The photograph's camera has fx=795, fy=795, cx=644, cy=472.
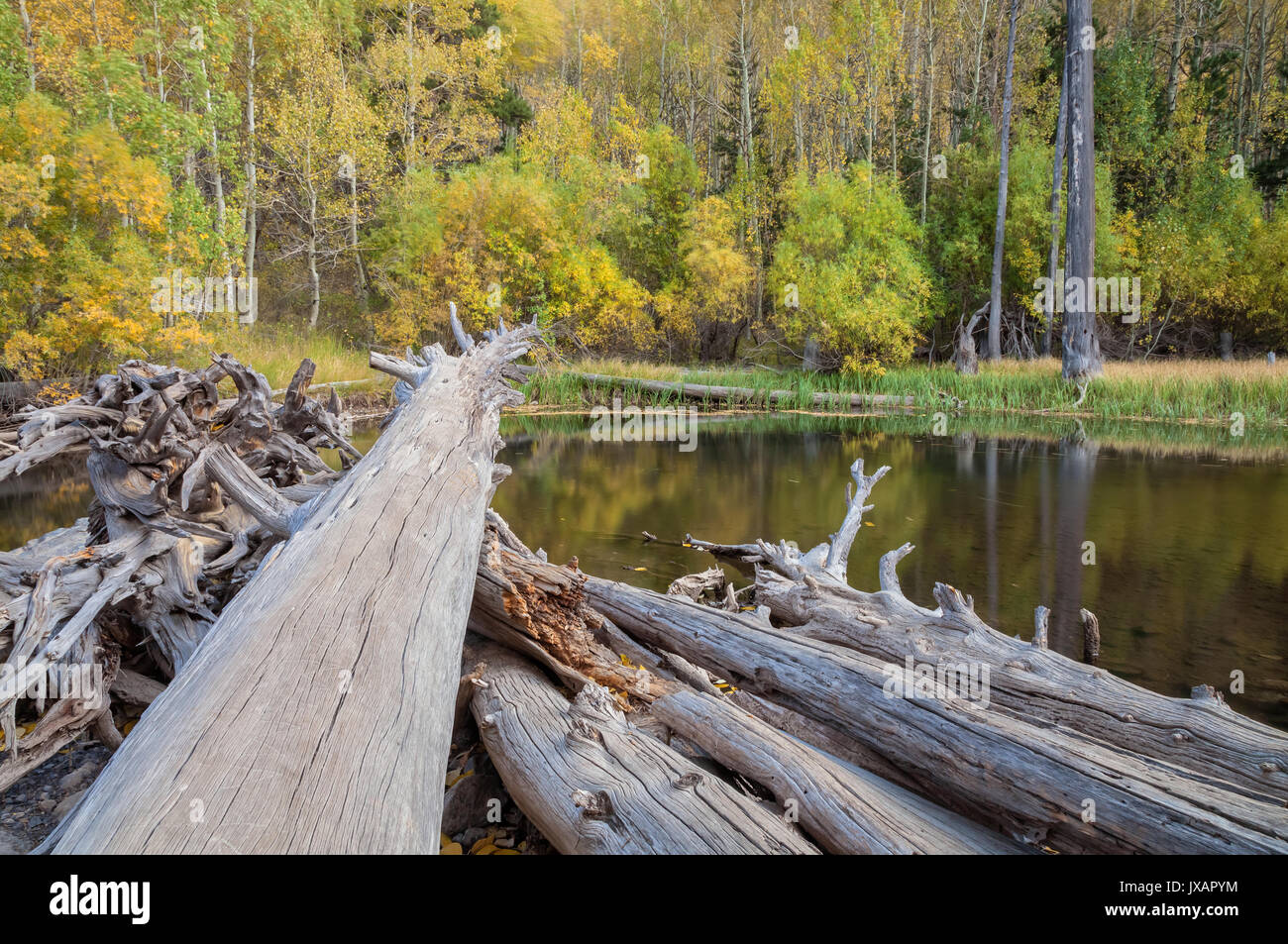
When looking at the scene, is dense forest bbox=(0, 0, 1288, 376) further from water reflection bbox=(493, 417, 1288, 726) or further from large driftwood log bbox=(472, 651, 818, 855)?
large driftwood log bbox=(472, 651, 818, 855)

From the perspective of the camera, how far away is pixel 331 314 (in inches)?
1039

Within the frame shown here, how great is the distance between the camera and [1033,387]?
17016mm

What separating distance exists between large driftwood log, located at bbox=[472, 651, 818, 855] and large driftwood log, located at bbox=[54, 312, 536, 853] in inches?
17.0

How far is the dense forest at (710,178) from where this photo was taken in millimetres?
18922

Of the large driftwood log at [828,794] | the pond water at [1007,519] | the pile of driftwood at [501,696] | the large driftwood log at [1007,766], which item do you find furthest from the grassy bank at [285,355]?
the large driftwood log at [828,794]

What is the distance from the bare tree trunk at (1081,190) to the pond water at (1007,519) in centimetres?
371

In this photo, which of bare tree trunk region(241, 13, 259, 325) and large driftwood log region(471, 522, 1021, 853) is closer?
large driftwood log region(471, 522, 1021, 853)

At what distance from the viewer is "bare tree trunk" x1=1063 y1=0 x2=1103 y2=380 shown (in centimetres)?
1662

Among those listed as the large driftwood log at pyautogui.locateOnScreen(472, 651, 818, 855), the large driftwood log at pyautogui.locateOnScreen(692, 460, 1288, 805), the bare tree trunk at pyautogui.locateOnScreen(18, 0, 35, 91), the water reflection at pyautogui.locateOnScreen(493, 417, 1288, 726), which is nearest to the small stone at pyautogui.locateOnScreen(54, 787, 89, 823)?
the large driftwood log at pyautogui.locateOnScreen(472, 651, 818, 855)

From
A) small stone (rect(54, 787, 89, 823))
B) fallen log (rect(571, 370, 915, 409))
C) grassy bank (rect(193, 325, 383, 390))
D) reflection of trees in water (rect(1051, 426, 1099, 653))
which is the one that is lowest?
small stone (rect(54, 787, 89, 823))

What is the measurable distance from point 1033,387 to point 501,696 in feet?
55.7

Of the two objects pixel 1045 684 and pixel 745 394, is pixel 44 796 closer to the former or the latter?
pixel 1045 684

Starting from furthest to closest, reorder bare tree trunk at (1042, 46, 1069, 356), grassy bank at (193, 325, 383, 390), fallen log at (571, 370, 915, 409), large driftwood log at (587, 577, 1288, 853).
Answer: bare tree trunk at (1042, 46, 1069, 356), fallen log at (571, 370, 915, 409), grassy bank at (193, 325, 383, 390), large driftwood log at (587, 577, 1288, 853)
